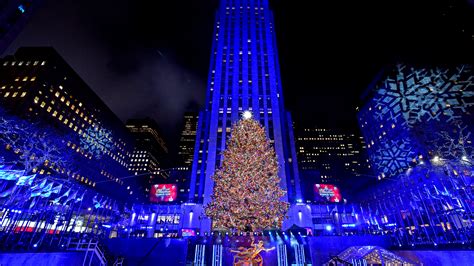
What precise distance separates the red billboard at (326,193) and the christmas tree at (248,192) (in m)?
24.9

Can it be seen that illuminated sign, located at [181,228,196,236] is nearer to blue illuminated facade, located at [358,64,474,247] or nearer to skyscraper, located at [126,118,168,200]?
blue illuminated facade, located at [358,64,474,247]

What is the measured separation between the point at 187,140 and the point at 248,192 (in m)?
131

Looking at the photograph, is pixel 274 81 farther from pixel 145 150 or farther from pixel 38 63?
pixel 145 150

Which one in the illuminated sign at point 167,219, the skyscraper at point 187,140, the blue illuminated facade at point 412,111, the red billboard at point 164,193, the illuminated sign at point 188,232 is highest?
the skyscraper at point 187,140

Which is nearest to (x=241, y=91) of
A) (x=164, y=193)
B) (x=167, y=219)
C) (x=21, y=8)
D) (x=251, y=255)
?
(x=164, y=193)

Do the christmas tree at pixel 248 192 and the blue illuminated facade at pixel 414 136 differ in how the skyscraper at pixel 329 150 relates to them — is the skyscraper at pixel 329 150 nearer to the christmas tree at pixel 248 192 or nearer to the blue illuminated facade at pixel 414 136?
the blue illuminated facade at pixel 414 136

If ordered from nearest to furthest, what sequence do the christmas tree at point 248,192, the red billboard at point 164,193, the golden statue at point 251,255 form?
the golden statue at point 251,255 < the christmas tree at point 248,192 < the red billboard at point 164,193

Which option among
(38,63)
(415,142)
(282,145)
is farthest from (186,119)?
(415,142)

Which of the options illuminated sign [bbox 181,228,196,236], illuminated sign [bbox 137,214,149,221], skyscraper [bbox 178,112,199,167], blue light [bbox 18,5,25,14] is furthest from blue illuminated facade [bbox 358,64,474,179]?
skyscraper [bbox 178,112,199,167]

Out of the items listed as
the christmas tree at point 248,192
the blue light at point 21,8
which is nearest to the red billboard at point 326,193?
the christmas tree at point 248,192

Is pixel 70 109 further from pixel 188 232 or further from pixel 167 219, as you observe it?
pixel 188 232

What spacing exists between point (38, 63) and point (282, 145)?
6256 centimetres

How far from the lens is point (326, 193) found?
3512 centimetres

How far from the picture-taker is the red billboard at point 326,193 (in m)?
34.8
